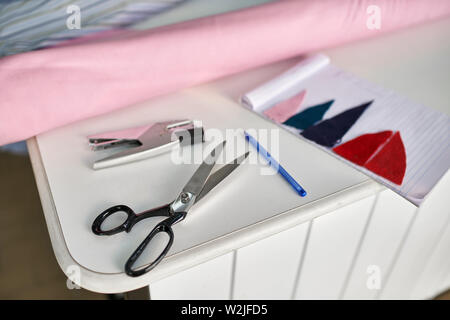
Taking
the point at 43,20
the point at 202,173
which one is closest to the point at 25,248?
the point at 43,20

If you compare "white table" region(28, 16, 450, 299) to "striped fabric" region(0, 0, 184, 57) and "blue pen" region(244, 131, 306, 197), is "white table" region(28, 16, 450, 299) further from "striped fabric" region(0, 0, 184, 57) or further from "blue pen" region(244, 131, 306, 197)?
"striped fabric" region(0, 0, 184, 57)

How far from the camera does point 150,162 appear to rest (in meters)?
0.58

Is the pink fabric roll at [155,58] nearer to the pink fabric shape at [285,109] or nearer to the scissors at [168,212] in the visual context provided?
the pink fabric shape at [285,109]

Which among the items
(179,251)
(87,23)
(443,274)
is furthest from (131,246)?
(443,274)

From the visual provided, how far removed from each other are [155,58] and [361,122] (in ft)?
1.13

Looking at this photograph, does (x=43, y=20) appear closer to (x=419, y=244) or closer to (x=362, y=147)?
(x=362, y=147)

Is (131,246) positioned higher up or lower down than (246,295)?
higher up

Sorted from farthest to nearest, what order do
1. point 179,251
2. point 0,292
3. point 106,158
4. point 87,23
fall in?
point 0,292
point 87,23
point 106,158
point 179,251

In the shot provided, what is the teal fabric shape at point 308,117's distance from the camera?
657 millimetres

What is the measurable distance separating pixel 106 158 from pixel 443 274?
2.89 ft

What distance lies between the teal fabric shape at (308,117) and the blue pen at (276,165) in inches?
3.0

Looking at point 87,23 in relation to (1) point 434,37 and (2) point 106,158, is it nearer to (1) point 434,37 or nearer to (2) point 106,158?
(2) point 106,158

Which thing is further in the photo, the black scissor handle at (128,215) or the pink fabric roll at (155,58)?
the pink fabric roll at (155,58)

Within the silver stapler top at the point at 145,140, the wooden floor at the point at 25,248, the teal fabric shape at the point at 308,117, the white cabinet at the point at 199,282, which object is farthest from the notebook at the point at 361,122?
the wooden floor at the point at 25,248
